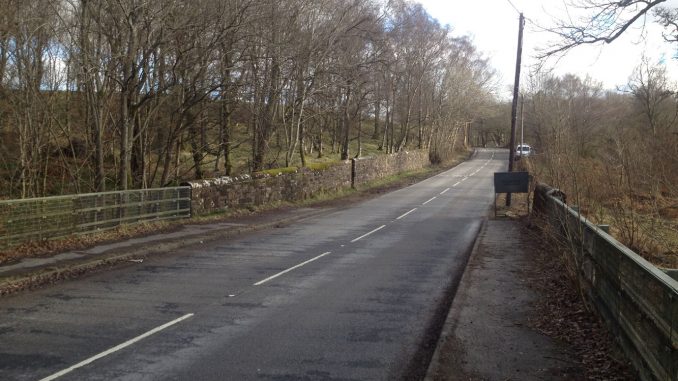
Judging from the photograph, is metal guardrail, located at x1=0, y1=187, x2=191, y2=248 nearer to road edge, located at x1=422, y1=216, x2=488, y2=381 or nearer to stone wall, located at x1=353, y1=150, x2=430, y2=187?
road edge, located at x1=422, y1=216, x2=488, y2=381

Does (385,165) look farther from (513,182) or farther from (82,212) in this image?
(82,212)

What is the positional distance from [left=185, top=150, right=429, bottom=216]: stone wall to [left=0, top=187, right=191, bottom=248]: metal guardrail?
1384 mm

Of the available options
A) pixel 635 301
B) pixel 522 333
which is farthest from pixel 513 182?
pixel 635 301

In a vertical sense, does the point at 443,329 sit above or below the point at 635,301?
below

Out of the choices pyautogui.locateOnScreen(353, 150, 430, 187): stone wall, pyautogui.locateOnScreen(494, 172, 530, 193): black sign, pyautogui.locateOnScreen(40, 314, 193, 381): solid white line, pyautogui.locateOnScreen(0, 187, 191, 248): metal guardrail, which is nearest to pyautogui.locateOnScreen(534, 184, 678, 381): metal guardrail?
pyautogui.locateOnScreen(40, 314, 193, 381): solid white line

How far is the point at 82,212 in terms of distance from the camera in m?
14.4

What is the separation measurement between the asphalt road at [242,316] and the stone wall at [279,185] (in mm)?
5031

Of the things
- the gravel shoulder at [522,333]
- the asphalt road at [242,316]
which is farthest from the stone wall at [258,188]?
the gravel shoulder at [522,333]

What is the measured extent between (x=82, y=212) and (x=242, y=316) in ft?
26.6

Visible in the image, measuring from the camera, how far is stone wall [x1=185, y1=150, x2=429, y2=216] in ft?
66.6

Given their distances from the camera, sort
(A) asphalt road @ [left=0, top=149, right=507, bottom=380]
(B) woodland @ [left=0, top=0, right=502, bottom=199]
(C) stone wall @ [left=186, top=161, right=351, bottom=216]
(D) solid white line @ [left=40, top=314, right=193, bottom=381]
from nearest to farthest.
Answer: (D) solid white line @ [left=40, top=314, right=193, bottom=381]
(A) asphalt road @ [left=0, top=149, right=507, bottom=380]
(B) woodland @ [left=0, top=0, right=502, bottom=199]
(C) stone wall @ [left=186, top=161, right=351, bottom=216]

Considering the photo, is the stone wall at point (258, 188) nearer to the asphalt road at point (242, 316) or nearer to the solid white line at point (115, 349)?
the asphalt road at point (242, 316)

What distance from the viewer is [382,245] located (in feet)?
52.9

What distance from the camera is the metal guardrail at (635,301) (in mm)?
4449
